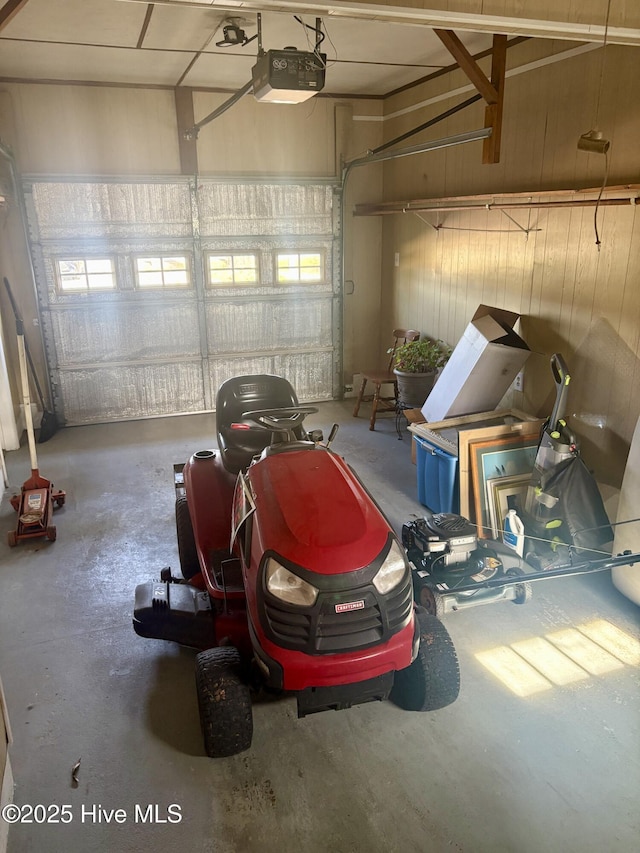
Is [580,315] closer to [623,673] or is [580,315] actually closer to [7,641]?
[623,673]

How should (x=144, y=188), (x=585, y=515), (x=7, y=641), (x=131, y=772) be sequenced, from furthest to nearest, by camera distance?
(x=144, y=188) < (x=585, y=515) < (x=7, y=641) < (x=131, y=772)

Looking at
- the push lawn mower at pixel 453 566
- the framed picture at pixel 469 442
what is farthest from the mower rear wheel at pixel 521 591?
the framed picture at pixel 469 442

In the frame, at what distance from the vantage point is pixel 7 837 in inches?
84.4

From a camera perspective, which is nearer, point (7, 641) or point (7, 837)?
point (7, 837)

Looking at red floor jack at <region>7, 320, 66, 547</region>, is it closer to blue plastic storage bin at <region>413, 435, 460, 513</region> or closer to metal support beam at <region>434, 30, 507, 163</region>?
blue plastic storage bin at <region>413, 435, 460, 513</region>

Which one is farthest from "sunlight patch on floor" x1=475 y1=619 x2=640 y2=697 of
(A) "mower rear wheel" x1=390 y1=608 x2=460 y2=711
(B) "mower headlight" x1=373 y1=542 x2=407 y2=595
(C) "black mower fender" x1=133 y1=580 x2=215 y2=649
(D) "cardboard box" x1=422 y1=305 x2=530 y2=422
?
(D) "cardboard box" x1=422 y1=305 x2=530 y2=422

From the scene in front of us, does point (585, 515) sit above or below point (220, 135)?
below

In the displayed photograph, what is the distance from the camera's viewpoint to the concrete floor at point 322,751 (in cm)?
215

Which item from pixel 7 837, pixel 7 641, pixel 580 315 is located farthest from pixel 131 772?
pixel 580 315

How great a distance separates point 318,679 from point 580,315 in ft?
10.4

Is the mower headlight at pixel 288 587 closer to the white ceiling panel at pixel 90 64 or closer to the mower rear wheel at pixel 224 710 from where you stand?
the mower rear wheel at pixel 224 710

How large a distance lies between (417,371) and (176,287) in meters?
2.92

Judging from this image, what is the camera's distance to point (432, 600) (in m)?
3.14

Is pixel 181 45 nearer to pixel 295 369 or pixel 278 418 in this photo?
pixel 278 418
